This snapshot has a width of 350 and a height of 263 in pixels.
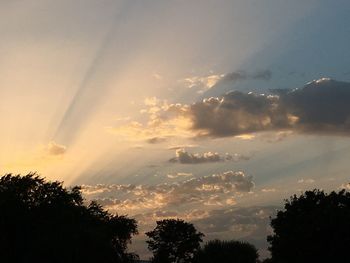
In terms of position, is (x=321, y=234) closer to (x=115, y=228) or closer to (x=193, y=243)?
(x=115, y=228)

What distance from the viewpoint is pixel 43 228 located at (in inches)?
2689

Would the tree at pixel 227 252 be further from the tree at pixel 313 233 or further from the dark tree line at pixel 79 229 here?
the tree at pixel 313 233

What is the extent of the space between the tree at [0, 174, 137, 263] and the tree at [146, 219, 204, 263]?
222 feet

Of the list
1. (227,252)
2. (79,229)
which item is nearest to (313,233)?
(79,229)

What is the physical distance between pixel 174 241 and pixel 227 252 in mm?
22711

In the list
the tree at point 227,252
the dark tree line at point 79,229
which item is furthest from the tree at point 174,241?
the dark tree line at point 79,229

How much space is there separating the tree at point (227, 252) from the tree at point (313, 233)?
158 ft

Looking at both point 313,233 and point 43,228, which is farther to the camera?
point 313,233

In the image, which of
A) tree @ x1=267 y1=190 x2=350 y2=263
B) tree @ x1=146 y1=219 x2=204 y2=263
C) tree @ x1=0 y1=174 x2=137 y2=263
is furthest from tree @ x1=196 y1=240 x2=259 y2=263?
tree @ x1=0 y1=174 x2=137 y2=263

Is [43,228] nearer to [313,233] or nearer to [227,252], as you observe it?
[313,233]

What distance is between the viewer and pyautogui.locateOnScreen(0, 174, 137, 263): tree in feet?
203

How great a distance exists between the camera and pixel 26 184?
76.0 metres

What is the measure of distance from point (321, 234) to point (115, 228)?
4403 cm

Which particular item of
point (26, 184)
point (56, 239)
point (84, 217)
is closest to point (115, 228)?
point (84, 217)
